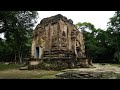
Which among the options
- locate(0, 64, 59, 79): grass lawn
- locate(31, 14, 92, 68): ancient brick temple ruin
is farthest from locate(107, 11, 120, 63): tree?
locate(0, 64, 59, 79): grass lawn

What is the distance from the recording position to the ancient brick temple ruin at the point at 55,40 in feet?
57.8

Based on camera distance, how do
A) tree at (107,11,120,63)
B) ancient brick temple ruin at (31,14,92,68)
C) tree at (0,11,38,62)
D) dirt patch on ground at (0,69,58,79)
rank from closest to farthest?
1. dirt patch on ground at (0,69,58,79)
2. ancient brick temple ruin at (31,14,92,68)
3. tree at (0,11,38,62)
4. tree at (107,11,120,63)

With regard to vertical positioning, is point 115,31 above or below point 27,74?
above

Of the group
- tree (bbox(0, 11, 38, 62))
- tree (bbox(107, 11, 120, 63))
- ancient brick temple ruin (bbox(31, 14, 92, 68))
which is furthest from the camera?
tree (bbox(107, 11, 120, 63))

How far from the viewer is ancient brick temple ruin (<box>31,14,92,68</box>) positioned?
694 inches

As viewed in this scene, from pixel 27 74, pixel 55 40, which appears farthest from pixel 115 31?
pixel 27 74

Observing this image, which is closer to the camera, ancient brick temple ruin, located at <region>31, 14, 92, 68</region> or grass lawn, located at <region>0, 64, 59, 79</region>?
grass lawn, located at <region>0, 64, 59, 79</region>

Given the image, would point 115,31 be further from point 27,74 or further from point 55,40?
point 27,74

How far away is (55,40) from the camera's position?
18312mm

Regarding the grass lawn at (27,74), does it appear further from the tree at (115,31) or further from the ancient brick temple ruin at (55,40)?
the tree at (115,31)

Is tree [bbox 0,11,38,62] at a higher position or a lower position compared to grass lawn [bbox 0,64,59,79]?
higher

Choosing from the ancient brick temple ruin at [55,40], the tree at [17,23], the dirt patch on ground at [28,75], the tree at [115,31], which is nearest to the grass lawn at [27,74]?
the dirt patch on ground at [28,75]

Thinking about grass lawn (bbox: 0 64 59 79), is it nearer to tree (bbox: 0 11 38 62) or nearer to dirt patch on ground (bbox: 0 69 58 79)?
dirt patch on ground (bbox: 0 69 58 79)
